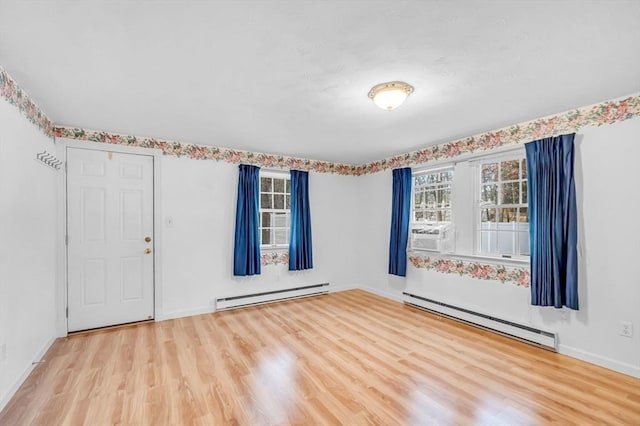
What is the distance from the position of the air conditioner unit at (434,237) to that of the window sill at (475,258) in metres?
0.08

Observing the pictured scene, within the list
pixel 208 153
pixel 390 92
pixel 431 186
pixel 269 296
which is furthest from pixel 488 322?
pixel 208 153

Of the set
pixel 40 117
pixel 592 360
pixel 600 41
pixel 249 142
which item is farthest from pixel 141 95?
pixel 592 360

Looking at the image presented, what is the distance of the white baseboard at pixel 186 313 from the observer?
392cm

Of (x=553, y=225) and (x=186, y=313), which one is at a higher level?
(x=553, y=225)

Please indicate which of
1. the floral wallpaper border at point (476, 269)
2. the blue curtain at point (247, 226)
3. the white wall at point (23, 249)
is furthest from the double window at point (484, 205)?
the white wall at point (23, 249)

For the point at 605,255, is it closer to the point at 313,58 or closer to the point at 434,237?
the point at 434,237

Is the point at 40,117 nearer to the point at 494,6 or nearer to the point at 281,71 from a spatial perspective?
the point at 281,71

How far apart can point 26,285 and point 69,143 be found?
1.75m

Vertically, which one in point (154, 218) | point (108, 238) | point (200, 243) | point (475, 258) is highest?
point (154, 218)

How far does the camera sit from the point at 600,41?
5.76 feet

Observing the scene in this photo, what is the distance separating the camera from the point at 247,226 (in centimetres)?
440

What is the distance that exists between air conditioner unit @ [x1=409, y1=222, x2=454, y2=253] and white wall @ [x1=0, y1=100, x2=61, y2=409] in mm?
4407

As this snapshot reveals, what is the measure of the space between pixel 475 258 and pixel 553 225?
1004 millimetres

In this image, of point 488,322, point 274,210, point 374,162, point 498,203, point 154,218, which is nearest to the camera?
point 488,322
